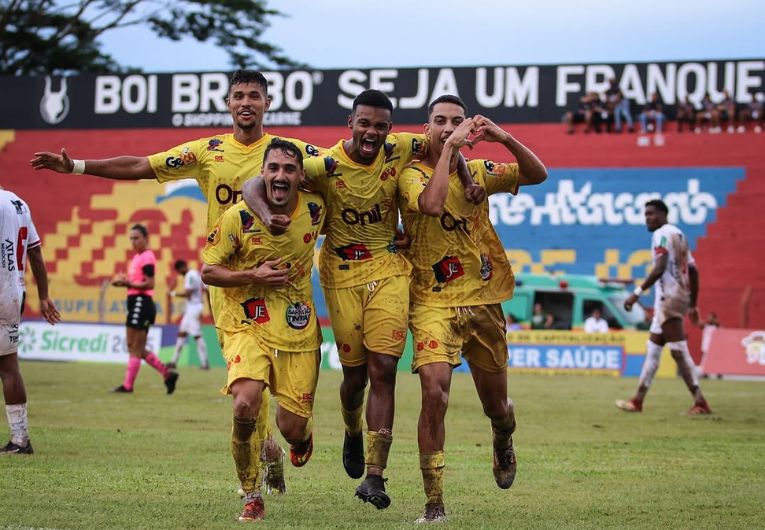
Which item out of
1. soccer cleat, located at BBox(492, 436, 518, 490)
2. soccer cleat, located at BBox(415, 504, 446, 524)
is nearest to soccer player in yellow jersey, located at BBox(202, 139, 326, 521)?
soccer cleat, located at BBox(415, 504, 446, 524)

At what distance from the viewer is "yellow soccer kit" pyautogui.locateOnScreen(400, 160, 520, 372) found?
7.74 metres

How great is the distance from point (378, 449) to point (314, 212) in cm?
153

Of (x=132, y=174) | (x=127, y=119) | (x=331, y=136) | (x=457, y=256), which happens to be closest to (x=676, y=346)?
(x=457, y=256)

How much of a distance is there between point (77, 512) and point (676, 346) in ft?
33.1

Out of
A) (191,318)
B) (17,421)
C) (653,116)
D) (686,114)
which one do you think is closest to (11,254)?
(17,421)

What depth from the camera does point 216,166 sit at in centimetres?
805

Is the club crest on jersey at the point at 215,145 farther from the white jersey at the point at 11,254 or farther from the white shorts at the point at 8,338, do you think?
the white shorts at the point at 8,338

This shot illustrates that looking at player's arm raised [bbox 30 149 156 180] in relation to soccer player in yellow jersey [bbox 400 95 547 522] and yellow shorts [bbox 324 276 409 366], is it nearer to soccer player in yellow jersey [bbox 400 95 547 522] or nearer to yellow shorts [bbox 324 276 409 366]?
yellow shorts [bbox 324 276 409 366]

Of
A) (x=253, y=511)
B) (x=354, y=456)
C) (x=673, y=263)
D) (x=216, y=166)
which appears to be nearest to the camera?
(x=253, y=511)

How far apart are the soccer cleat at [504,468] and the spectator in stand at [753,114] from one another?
25883 mm

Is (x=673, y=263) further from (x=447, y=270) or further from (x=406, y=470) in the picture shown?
(x=447, y=270)

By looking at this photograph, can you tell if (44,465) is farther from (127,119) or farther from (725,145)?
(127,119)

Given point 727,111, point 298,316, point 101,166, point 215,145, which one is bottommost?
point 298,316

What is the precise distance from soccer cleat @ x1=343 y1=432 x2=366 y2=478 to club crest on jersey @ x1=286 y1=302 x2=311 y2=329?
131 cm
